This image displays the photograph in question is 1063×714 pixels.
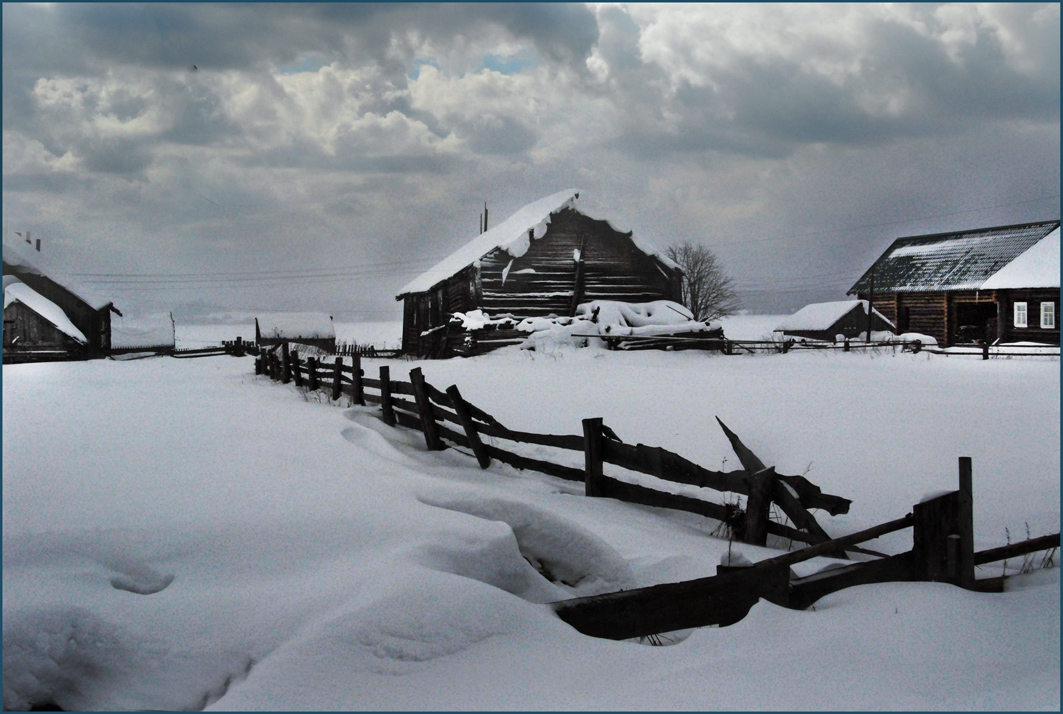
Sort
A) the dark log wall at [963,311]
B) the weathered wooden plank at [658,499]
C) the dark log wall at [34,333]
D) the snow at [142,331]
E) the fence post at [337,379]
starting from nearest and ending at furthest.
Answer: the weathered wooden plank at [658,499] → the fence post at [337,379] → the dark log wall at [34,333] → the dark log wall at [963,311] → the snow at [142,331]

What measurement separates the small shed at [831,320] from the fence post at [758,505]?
2304 cm

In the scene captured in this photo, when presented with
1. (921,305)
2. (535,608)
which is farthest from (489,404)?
(921,305)

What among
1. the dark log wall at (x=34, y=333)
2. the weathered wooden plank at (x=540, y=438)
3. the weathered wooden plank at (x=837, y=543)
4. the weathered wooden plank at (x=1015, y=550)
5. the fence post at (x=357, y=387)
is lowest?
the weathered wooden plank at (x=1015, y=550)

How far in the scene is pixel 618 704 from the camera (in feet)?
7.16

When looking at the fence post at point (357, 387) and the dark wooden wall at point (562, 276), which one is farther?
the dark wooden wall at point (562, 276)

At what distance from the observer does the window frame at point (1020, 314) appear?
2922 cm

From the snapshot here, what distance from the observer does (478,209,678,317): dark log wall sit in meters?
22.6

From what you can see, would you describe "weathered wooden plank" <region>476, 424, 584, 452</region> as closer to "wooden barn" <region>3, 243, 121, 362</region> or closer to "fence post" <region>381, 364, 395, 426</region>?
"fence post" <region>381, 364, 395, 426</region>

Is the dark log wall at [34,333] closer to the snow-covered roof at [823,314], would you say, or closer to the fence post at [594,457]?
the fence post at [594,457]

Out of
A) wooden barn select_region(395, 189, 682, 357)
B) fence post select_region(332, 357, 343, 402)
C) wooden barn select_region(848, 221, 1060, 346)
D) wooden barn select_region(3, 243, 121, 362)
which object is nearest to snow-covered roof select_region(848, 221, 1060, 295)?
wooden barn select_region(848, 221, 1060, 346)

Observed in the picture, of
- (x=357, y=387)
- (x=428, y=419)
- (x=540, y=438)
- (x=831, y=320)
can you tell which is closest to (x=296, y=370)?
(x=357, y=387)

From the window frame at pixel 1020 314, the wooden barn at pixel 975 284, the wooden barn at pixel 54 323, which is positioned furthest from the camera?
the window frame at pixel 1020 314

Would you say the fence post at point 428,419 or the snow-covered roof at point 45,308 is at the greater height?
the snow-covered roof at point 45,308

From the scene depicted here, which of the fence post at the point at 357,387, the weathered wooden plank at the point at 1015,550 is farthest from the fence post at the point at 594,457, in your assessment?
the fence post at the point at 357,387
